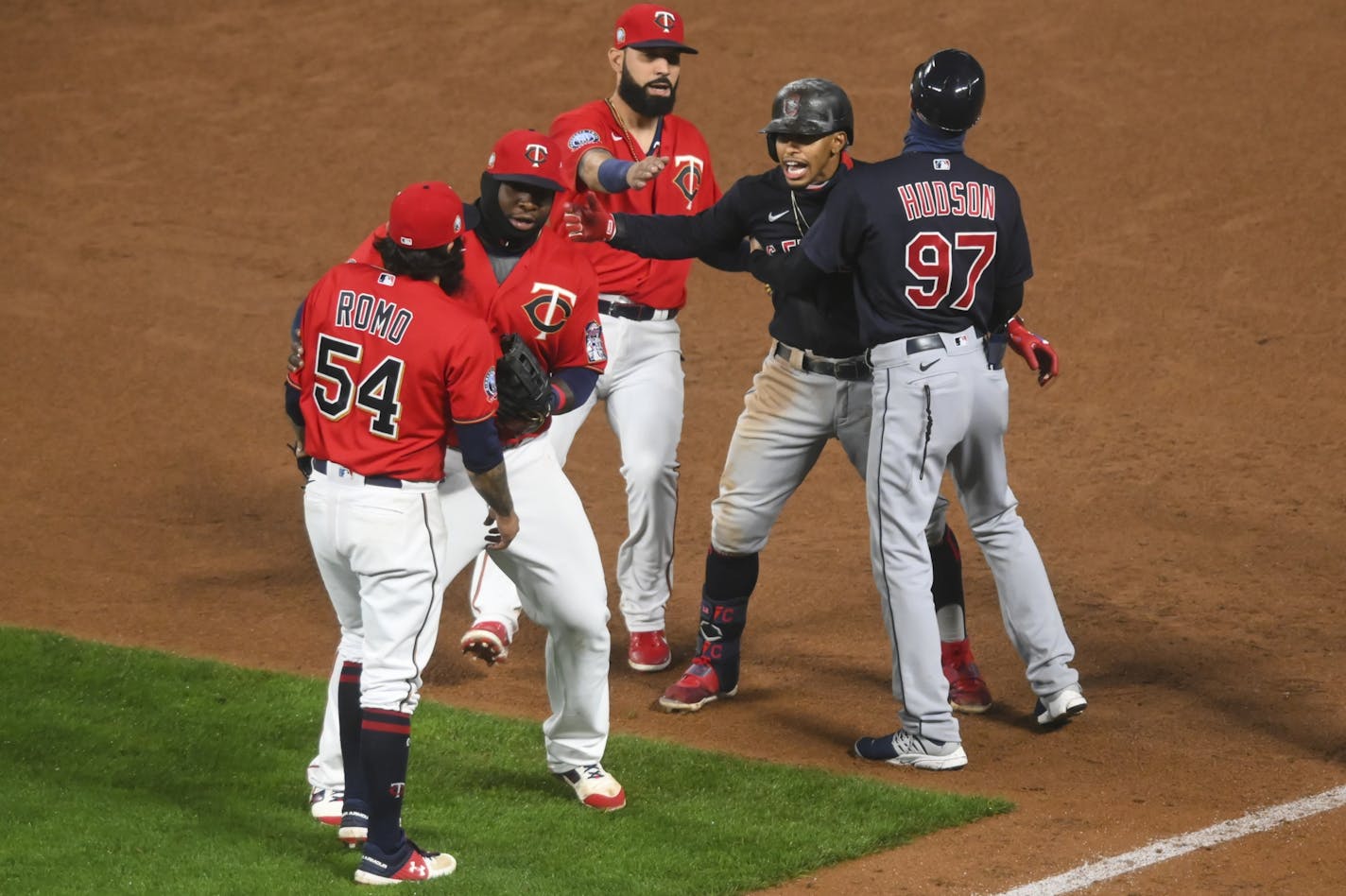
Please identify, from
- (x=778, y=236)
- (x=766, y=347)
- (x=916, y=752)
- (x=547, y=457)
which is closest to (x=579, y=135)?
(x=778, y=236)

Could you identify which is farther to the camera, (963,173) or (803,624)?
(803,624)

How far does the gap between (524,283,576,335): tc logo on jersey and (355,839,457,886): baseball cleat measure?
144 centimetres

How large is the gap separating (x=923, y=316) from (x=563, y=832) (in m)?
1.81

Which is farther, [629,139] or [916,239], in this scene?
[629,139]

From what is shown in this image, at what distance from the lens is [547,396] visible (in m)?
4.66

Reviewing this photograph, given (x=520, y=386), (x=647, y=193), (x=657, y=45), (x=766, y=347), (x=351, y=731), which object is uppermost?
(x=657, y=45)

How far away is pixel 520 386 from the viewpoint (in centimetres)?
462

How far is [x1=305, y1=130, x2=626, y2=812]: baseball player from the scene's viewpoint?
15.6 ft

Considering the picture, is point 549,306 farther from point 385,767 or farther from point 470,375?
point 385,767

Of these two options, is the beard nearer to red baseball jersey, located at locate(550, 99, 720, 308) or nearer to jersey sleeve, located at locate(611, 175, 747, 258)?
red baseball jersey, located at locate(550, 99, 720, 308)

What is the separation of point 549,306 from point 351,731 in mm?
1254

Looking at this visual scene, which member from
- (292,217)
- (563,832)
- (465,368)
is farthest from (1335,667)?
(292,217)

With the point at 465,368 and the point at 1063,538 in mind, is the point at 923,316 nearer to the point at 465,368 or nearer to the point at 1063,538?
the point at 465,368

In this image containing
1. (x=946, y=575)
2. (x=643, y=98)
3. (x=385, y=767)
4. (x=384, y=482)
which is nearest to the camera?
(x=385, y=767)
